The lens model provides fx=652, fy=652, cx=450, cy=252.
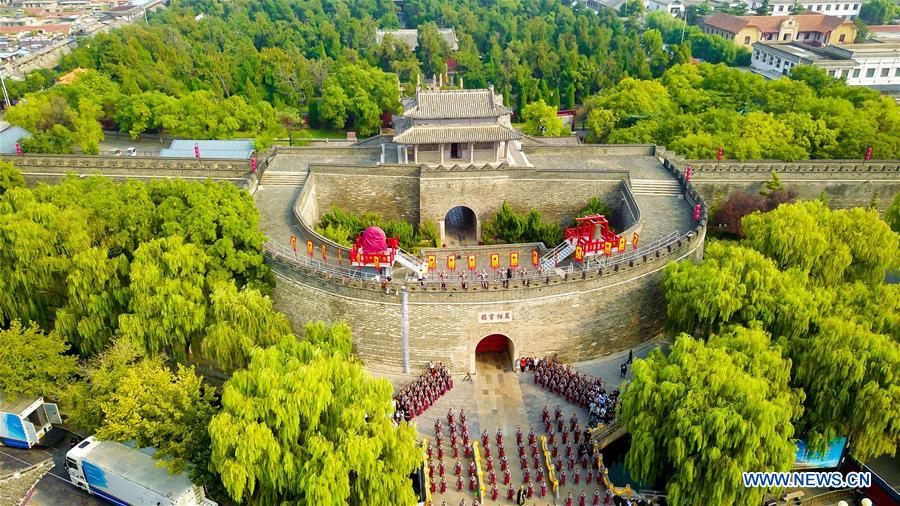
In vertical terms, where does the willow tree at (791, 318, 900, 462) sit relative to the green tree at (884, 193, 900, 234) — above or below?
below

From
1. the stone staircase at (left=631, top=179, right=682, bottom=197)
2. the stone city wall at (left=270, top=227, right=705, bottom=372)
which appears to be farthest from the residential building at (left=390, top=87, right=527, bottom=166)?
the stone city wall at (left=270, top=227, right=705, bottom=372)

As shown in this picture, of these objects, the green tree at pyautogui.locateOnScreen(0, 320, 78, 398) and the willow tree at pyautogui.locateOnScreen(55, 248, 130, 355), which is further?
the willow tree at pyautogui.locateOnScreen(55, 248, 130, 355)

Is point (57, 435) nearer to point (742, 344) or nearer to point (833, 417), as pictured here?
point (742, 344)

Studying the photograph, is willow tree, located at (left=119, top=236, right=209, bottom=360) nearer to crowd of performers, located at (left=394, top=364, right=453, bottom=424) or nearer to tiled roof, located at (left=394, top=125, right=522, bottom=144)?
crowd of performers, located at (left=394, top=364, right=453, bottom=424)

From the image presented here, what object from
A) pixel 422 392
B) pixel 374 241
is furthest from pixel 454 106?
pixel 422 392

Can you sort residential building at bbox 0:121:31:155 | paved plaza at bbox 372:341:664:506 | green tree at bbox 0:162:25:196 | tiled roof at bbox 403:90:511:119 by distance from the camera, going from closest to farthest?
paved plaza at bbox 372:341:664:506
green tree at bbox 0:162:25:196
tiled roof at bbox 403:90:511:119
residential building at bbox 0:121:31:155

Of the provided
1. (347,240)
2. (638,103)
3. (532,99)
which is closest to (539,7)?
(532,99)
